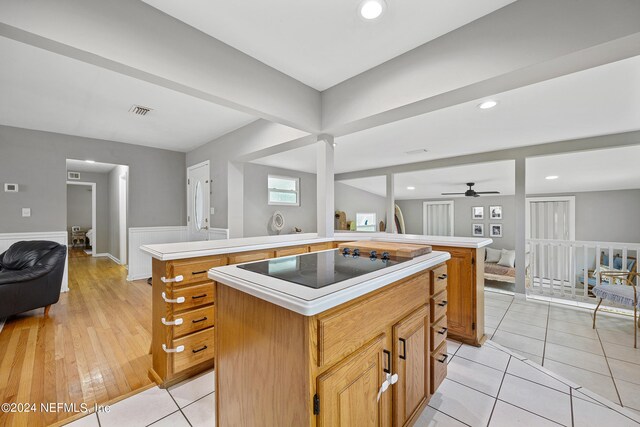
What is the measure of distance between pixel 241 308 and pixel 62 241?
4.68 metres

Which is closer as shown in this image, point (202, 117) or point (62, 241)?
point (202, 117)

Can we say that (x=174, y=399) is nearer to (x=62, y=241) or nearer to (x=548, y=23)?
(x=548, y=23)

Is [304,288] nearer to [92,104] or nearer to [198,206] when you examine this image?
[92,104]

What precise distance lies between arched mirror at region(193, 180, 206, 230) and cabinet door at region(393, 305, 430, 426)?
4.20m

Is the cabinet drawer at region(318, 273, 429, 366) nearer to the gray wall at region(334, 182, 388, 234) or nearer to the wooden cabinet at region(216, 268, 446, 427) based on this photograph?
the wooden cabinet at region(216, 268, 446, 427)

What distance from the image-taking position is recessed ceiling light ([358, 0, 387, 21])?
1.55 metres

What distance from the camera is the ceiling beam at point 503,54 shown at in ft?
4.39

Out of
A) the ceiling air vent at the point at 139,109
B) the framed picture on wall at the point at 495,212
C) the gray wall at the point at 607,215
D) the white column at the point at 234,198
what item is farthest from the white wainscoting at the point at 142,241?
the gray wall at the point at 607,215

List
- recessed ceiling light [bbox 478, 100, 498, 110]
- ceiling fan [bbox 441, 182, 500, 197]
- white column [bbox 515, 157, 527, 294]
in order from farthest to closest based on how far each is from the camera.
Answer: ceiling fan [bbox 441, 182, 500, 197]
white column [bbox 515, 157, 527, 294]
recessed ceiling light [bbox 478, 100, 498, 110]

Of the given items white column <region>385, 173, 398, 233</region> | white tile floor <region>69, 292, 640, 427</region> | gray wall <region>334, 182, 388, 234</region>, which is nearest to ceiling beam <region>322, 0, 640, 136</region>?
white tile floor <region>69, 292, 640, 427</region>

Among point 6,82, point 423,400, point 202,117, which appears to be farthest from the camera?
point 202,117

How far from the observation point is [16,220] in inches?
146

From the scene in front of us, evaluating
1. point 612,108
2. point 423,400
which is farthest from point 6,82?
point 612,108

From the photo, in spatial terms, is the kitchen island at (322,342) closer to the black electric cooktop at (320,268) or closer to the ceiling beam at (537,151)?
the black electric cooktop at (320,268)
